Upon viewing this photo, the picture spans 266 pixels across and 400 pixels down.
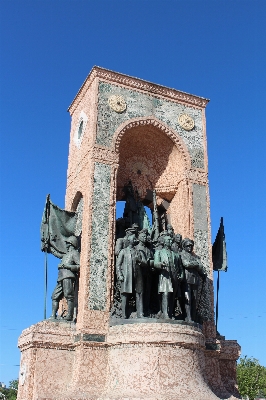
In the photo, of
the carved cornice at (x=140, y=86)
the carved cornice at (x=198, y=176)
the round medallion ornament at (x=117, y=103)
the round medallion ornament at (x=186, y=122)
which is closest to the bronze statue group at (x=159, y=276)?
the carved cornice at (x=198, y=176)

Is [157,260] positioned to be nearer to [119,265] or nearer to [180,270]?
[180,270]

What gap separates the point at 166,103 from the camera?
1395 centimetres

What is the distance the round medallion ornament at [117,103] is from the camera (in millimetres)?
12947

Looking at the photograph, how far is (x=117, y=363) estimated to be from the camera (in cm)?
998

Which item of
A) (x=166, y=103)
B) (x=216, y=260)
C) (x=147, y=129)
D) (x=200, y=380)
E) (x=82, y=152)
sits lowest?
(x=200, y=380)

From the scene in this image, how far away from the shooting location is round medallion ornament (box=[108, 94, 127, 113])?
12.9 meters

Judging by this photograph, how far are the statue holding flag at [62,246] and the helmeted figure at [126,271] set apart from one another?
1.25 meters

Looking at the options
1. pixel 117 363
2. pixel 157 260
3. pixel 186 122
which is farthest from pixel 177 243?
pixel 186 122

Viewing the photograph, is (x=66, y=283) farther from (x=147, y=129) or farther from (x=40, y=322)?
(x=147, y=129)

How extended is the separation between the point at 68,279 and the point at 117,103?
4.95 m

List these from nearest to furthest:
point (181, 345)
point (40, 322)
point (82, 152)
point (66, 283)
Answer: point (181, 345)
point (40, 322)
point (66, 283)
point (82, 152)

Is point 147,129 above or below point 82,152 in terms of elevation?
above

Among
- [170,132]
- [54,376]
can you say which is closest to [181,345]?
[54,376]

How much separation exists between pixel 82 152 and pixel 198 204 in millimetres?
3524
